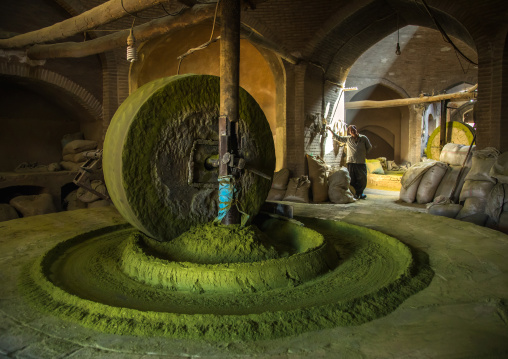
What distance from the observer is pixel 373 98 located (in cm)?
1830

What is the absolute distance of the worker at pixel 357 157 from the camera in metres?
8.34

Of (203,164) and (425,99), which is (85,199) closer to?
(203,164)

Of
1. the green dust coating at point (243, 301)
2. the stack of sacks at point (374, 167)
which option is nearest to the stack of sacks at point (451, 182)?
the green dust coating at point (243, 301)

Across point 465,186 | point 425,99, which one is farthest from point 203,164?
point 425,99

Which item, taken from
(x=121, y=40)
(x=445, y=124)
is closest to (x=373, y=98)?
(x=445, y=124)

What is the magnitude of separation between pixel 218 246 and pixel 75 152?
6.19 metres

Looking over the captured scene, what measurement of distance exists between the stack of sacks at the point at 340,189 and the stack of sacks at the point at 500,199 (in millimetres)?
2636

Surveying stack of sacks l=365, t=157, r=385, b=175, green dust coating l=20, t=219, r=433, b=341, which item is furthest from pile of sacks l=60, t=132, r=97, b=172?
stack of sacks l=365, t=157, r=385, b=175

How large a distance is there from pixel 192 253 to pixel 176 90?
1.29 m

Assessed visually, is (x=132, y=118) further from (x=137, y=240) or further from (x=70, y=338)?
(x=70, y=338)

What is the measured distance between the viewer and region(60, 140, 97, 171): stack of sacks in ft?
25.6

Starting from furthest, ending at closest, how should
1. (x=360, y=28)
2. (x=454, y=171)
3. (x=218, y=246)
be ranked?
(x=360, y=28) < (x=454, y=171) < (x=218, y=246)

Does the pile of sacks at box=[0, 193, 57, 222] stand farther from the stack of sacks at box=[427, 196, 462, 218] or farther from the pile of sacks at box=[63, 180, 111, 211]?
the stack of sacks at box=[427, 196, 462, 218]

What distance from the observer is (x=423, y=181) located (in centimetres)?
766
